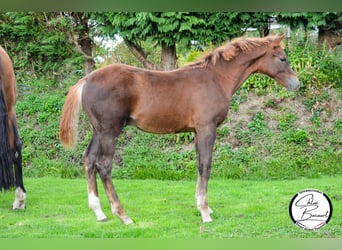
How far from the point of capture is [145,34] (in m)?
6.72

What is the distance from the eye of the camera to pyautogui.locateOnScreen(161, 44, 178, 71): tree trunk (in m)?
7.11

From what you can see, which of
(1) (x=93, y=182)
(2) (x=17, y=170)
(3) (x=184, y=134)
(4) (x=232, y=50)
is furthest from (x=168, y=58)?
(1) (x=93, y=182)

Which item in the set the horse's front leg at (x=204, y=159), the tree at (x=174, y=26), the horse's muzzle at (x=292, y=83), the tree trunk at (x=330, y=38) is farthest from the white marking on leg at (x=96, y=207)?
the tree trunk at (x=330, y=38)

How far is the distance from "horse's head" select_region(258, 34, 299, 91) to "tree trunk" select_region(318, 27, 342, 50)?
3.33 metres

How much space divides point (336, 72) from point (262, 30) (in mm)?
1369

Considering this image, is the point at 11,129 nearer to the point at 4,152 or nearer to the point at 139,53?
the point at 4,152

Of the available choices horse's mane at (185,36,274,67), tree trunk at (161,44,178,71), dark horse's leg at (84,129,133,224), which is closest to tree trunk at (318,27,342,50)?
tree trunk at (161,44,178,71)

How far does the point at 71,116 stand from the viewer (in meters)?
4.05

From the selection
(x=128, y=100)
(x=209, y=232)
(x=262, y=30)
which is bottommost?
(x=209, y=232)

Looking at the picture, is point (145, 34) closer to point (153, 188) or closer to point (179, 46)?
point (179, 46)

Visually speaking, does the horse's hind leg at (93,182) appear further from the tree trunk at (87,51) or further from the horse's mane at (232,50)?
the tree trunk at (87,51)

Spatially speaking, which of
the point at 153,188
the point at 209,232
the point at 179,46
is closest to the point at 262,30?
the point at 179,46

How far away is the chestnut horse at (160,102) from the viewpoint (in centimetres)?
398

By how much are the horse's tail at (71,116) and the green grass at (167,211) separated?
743 millimetres
